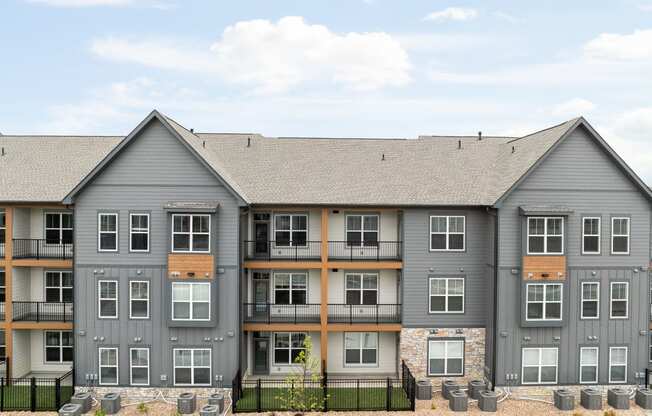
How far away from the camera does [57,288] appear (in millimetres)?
23531

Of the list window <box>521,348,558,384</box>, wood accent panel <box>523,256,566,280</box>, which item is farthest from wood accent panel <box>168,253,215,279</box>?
window <box>521,348,558,384</box>

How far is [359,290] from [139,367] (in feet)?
36.8

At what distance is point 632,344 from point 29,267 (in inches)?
1189

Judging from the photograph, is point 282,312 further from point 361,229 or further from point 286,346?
point 361,229

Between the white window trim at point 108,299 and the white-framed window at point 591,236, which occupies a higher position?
the white-framed window at point 591,236

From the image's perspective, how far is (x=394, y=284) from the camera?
23.9 meters

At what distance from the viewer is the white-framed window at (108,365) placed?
21.2 metres

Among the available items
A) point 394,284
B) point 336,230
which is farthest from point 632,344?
point 336,230

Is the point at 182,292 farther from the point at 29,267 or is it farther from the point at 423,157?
the point at 423,157

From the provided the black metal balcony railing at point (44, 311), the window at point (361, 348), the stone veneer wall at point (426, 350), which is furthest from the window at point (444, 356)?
the black metal balcony railing at point (44, 311)

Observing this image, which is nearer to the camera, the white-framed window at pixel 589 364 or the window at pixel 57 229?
the white-framed window at pixel 589 364

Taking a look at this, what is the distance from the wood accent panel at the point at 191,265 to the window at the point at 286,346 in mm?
5734

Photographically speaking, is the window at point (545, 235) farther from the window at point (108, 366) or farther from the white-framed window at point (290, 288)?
the window at point (108, 366)

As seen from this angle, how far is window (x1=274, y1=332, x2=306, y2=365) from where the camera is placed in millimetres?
23969
